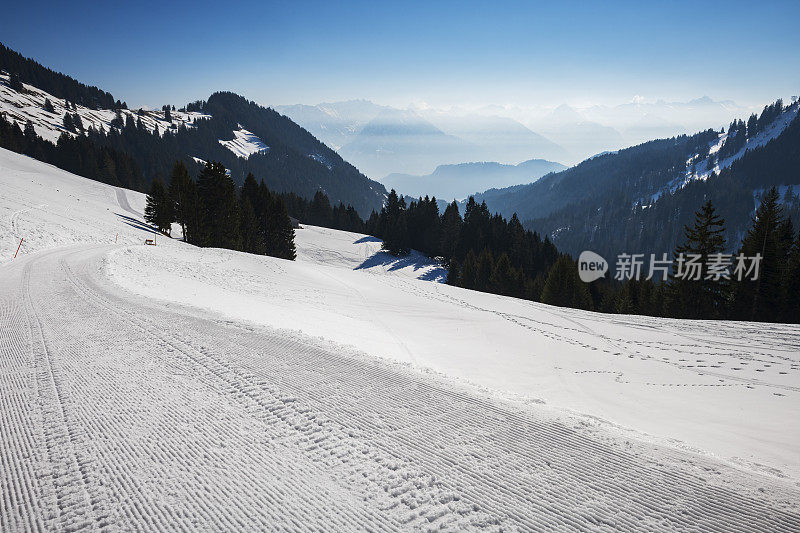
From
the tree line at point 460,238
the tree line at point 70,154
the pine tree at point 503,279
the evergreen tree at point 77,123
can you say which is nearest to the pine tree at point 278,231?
the tree line at point 460,238

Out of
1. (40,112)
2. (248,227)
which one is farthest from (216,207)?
(40,112)

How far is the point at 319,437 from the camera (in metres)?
3.85

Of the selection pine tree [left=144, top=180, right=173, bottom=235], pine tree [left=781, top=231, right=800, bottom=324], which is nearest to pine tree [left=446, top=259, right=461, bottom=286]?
pine tree [left=781, top=231, right=800, bottom=324]

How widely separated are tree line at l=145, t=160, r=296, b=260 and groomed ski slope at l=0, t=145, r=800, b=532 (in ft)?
97.7

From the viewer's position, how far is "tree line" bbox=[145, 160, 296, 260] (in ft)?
121

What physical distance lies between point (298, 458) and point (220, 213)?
39.1 meters

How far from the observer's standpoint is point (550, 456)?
142 inches

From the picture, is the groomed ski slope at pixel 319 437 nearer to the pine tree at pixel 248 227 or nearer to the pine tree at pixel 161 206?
the pine tree at pixel 248 227

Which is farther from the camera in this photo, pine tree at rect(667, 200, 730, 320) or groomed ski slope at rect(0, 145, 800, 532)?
pine tree at rect(667, 200, 730, 320)

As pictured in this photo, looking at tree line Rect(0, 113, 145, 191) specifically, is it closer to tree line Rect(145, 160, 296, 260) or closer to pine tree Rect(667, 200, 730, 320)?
tree line Rect(145, 160, 296, 260)

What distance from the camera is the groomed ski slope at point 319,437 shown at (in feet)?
9.35

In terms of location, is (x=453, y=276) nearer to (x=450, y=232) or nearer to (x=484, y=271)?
(x=484, y=271)

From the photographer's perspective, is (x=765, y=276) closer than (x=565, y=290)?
Yes

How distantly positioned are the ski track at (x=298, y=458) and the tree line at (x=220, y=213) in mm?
34982
